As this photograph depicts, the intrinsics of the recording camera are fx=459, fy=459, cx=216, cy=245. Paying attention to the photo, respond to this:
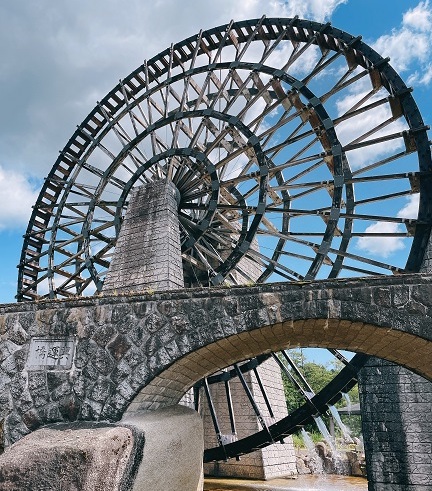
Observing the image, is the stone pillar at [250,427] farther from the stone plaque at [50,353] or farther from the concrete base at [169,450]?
the stone plaque at [50,353]

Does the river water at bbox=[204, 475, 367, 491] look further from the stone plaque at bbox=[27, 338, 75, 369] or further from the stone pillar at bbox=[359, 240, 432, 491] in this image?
the stone plaque at bbox=[27, 338, 75, 369]

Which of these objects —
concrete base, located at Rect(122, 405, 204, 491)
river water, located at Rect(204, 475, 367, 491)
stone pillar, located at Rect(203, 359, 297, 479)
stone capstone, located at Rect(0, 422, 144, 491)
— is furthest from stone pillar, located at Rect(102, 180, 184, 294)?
stone capstone, located at Rect(0, 422, 144, 491)

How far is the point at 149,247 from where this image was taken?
902 centimetres

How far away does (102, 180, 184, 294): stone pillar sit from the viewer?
28.2ft

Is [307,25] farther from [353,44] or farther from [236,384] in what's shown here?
[236,384]

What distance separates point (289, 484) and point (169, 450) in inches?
280

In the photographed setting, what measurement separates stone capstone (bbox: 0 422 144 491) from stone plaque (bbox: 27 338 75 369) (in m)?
0.86

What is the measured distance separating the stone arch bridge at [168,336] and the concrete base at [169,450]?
0.17 meters

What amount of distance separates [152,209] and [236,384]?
15.6ft

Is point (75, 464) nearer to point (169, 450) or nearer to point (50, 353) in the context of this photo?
point (169, 450)

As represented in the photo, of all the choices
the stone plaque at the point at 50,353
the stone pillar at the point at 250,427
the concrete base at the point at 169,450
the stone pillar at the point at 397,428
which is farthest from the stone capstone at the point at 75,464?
the stone pillar at the point at 250,427

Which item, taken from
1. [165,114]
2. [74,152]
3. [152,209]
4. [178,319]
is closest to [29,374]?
[178,319]

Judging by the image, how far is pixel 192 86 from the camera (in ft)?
41.5

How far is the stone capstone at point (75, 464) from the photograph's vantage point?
3.42 m
